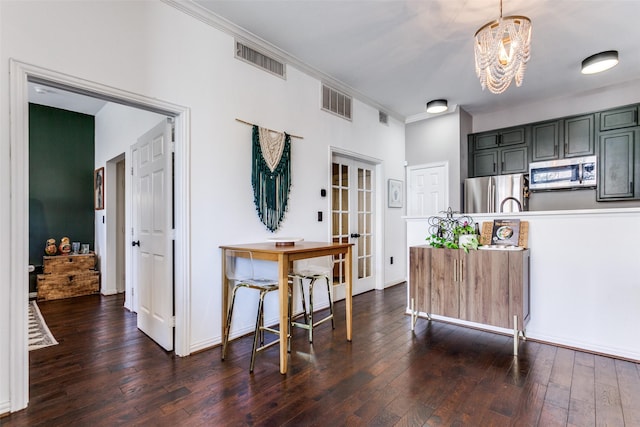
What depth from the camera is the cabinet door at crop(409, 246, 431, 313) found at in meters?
2.98

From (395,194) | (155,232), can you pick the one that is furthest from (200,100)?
(395,194)

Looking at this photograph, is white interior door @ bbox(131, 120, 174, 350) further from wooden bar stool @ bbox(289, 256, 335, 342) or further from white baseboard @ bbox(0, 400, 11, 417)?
wooden bar stool @ bbox(289, 256, 335, 342)

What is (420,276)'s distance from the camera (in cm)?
303

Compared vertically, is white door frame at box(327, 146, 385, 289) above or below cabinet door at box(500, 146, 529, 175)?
below

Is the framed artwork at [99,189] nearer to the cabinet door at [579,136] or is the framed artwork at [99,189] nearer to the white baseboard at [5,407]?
the white baseboard at [5,407]

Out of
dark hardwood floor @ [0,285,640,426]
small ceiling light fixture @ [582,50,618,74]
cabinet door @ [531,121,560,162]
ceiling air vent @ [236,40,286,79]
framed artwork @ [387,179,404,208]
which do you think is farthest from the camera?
framed artwork @ [387,179,404,208]

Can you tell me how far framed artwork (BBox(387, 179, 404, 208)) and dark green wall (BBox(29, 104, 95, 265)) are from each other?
16.2 feet

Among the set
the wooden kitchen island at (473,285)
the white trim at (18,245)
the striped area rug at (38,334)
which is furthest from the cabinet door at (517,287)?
the striped area rug at (38,334)

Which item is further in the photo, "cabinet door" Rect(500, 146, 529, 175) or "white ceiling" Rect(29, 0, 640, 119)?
"cabinet door" Rect(500, 146, 529, 175)

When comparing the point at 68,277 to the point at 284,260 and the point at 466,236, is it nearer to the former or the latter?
the point at 284,260

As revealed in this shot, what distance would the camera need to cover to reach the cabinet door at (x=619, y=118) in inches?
150

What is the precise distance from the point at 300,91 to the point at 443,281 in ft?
8.44

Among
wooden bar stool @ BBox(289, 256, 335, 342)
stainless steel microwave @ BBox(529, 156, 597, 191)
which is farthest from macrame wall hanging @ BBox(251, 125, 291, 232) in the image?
stainless steel microwave @ BBox(529, 156, 597, 191)

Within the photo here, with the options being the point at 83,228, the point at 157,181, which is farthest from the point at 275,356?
the point at 83,228
